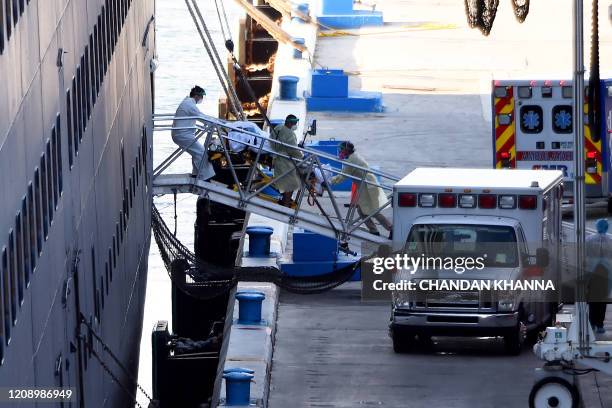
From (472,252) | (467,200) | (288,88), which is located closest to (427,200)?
(467,200)

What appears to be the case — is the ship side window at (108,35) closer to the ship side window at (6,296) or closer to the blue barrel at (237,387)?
the blue barrel at (237,387)

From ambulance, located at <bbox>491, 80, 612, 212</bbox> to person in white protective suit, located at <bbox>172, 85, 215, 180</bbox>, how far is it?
20.1 feet

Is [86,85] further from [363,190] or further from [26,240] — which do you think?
[363,190]

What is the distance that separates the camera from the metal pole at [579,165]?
61.1 feet

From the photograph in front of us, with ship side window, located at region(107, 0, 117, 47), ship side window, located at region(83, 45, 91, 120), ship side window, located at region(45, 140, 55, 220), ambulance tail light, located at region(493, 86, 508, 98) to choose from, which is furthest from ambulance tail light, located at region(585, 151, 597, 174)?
ship side window, located at region(45, 140, 55, 220)

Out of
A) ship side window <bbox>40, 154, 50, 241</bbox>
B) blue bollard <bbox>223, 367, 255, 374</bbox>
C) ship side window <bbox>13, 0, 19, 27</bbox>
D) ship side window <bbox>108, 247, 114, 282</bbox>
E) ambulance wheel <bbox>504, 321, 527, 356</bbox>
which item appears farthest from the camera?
ship side window <bbox>108, 247, 114, 282</bbox>

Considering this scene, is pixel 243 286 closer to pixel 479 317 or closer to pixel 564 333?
pixel 479 317

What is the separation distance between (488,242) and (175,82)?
52.1 metres

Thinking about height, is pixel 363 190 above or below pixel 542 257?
above

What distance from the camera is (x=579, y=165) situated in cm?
1900

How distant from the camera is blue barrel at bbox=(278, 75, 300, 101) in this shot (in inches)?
1629

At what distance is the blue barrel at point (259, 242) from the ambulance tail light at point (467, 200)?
18.6ft

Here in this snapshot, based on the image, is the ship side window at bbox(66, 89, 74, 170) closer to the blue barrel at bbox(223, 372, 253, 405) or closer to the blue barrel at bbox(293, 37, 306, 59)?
the blue barrel at bbox(223, 372, 253, 405)

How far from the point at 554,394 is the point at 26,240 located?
653cm
